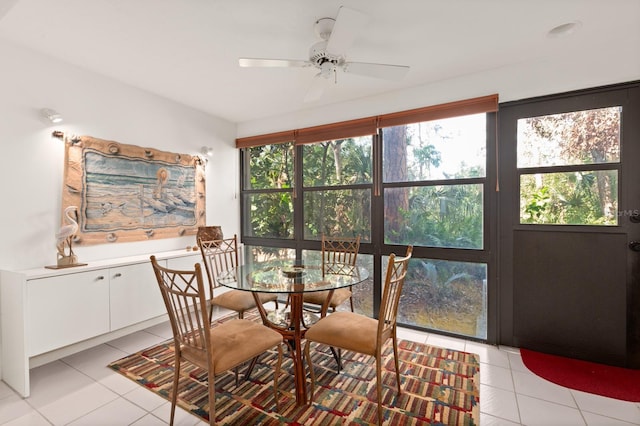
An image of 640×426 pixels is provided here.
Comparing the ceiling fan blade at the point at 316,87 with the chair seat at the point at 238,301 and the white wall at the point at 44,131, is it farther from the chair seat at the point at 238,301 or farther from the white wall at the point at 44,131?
the white wall at the point at 44,131

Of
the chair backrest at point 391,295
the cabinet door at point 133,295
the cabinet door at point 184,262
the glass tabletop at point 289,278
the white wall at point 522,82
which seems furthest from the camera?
the cabinet door at point 184,262

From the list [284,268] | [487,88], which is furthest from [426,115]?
[284,268]

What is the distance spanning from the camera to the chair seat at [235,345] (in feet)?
5.56

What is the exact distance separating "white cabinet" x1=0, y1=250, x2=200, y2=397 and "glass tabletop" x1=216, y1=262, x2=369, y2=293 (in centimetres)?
101

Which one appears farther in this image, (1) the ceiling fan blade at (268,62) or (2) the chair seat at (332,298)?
(2) the chair seat at (332,298)

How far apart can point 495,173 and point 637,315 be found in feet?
5.12

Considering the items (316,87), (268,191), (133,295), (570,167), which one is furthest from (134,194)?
(570,167)

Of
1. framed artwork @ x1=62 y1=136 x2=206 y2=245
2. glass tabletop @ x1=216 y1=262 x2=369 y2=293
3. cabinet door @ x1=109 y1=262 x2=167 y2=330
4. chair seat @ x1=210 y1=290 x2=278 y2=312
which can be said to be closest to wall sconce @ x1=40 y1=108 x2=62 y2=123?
framed artwork @ x1=62 y1=136 x2=206 y2=245

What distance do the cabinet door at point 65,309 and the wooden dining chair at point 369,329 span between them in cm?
185

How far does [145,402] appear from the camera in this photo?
6.60ft

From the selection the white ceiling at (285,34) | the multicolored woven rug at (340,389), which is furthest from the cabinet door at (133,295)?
the white ceiling at (285,34)

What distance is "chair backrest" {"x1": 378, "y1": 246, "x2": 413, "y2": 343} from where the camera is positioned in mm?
1795

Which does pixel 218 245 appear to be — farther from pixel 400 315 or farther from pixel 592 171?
pixel 592 171

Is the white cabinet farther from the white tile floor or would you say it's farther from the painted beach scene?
the painted beach scene
